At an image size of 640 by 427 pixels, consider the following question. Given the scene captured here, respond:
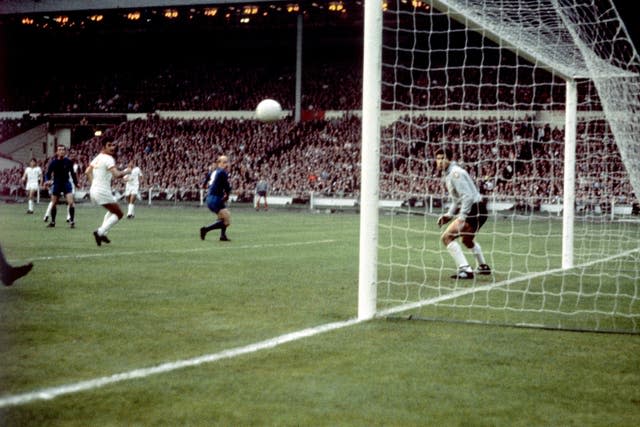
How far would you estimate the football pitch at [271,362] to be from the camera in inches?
170

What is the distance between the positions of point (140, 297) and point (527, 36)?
6.12 metres

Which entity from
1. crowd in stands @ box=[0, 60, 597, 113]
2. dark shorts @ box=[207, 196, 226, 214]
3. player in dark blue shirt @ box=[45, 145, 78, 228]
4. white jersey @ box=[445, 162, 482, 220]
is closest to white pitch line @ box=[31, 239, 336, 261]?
dark shorts @ box=[207, 196, 226, 214]

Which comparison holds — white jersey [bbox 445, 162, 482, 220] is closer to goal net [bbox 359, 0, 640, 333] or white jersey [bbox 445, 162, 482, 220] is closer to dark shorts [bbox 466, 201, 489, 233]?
dark shorts [bbox 466, 201, 489, 233]

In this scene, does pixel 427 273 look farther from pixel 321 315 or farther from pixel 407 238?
pixel 407 238

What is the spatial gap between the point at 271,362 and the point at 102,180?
1073 cm

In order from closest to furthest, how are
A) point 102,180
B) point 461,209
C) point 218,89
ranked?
point 461,209 < point 102,180 < point 218,89

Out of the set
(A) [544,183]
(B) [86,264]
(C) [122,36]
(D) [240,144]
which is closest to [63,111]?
(C) [122,36]

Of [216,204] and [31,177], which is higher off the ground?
[31,177]

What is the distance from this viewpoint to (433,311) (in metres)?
7.98

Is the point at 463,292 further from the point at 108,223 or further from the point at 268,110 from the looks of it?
the point at 268,110

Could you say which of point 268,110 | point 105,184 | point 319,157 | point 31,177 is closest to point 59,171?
point 105,184

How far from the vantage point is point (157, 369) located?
521 centimetres

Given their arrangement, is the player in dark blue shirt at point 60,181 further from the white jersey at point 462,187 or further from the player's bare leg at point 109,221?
the white jersey at point 462,187

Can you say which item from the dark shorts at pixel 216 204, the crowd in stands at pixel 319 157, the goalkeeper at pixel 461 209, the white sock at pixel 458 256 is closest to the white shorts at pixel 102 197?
the dark shorts at pixel 216 204
